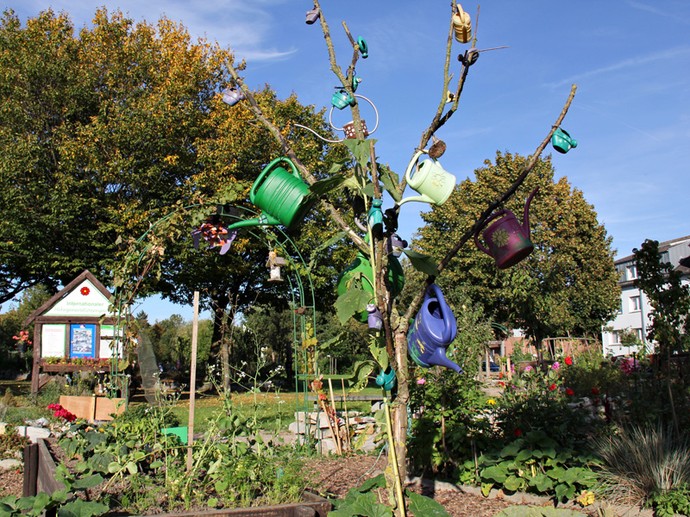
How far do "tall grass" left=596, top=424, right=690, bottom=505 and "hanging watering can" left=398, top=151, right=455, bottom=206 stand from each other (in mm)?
2746

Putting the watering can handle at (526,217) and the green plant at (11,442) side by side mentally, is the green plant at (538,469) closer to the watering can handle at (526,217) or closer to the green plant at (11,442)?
the watering can handle at (526,217)

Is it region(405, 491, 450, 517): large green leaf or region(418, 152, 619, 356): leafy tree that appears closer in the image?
region(405, 491, 450, 517): large green leaf

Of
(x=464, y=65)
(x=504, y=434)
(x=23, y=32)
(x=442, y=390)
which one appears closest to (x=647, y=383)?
(x=504, y=434)

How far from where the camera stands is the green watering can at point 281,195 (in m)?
2.57

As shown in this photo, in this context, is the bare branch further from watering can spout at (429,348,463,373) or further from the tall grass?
the tall grass

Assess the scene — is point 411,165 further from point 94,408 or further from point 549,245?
point 549,245

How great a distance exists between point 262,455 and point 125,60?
49.2 feet

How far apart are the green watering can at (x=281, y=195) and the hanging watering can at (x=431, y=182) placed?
0.49 metres

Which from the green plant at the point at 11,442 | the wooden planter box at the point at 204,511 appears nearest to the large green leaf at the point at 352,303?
the wooden planter box at the point at 204,511

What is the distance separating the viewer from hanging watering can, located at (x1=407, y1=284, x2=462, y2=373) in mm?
2205

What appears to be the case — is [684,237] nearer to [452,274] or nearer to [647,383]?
[452,274]

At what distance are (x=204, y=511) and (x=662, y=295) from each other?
13.4 ft

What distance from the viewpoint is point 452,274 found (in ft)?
73.2

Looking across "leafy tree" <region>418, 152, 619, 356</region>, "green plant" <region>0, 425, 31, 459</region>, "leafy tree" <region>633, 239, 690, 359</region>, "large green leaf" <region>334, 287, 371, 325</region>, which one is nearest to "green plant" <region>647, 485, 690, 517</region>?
"leafy tree" <region>633, 239, 690, 359</region>
